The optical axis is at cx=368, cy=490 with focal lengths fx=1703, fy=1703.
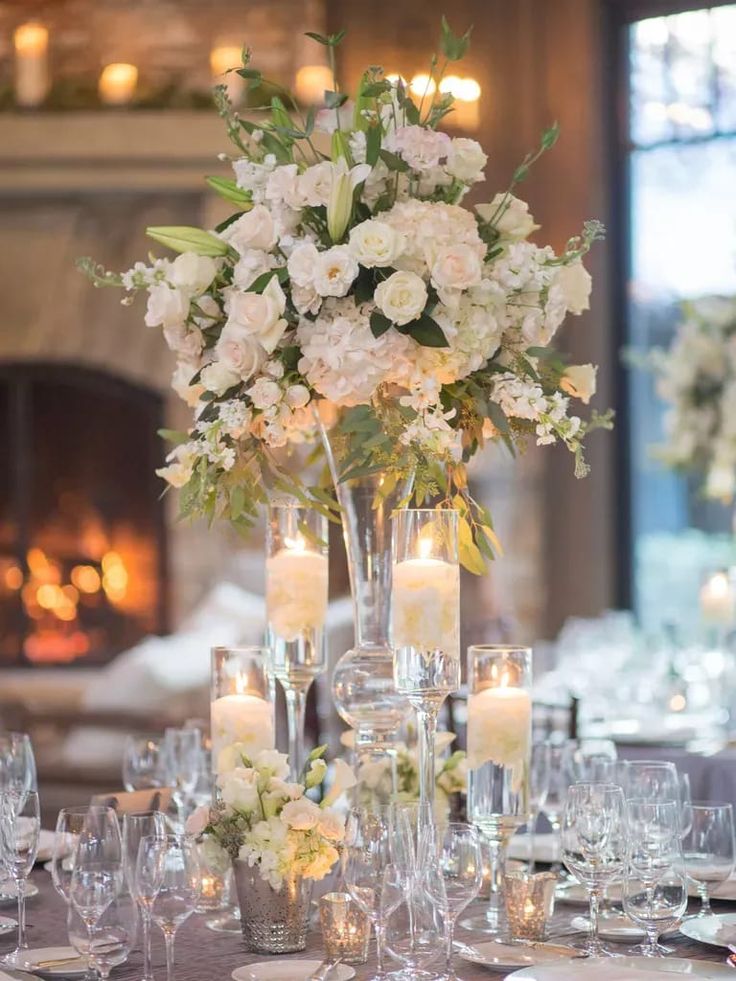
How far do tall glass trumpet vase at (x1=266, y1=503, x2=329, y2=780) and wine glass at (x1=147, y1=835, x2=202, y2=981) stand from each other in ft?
1.72

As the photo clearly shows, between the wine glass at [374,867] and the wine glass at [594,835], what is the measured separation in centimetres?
30

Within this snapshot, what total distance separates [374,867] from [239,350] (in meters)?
0.73

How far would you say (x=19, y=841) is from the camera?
2186mm

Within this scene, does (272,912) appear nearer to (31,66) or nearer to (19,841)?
(19,841)

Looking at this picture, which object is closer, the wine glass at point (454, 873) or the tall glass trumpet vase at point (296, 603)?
the wine glass at point (454, 873)

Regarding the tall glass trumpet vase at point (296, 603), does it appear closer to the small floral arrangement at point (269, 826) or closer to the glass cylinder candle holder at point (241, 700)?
the glass cylinder candle holder at point (241, 700)

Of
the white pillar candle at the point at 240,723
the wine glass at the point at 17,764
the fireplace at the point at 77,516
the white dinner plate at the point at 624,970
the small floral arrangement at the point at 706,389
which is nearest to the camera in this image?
the white dinner plate at the point at 624,970

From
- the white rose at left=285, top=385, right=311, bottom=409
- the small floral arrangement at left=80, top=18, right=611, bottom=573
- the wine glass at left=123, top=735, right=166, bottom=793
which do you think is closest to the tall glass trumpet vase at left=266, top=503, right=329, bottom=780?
the small floral arrangement at left=80, top=18, right=611, bottom=573

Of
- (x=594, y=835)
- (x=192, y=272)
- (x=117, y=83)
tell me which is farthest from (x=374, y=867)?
(x=117, y=83)

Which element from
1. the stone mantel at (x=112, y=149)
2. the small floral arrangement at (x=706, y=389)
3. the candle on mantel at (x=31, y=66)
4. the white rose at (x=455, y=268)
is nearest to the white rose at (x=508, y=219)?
the white rose at (x=455, y=268)

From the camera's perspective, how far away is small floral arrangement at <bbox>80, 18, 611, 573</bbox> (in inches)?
89.1

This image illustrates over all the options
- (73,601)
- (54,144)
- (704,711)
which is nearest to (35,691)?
(73,601)

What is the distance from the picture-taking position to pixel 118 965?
6.77ft

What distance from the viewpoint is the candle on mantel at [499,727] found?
2318mm
